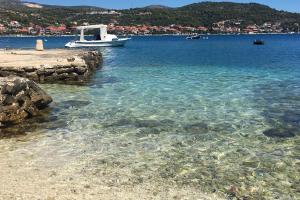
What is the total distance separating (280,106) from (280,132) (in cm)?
490

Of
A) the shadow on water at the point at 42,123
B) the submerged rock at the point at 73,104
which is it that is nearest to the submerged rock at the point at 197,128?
the shadow on water at the point at 42,123

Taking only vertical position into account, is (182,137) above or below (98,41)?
above

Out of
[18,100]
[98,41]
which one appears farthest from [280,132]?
[98,41]

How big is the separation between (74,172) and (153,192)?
2.13 meters

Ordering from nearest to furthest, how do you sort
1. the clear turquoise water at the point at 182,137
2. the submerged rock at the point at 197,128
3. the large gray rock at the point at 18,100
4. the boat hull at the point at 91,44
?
the clear turquoise water at the point at 182,137
the submerged rock at the point at 197,128
the large gray rock at the point at 18,100
the boat hull at the point at 91,44

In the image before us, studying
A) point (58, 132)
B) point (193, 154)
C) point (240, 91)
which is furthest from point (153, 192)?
point (240, 91)

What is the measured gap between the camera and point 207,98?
21.1 m

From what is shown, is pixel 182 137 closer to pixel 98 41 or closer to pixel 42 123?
pixel 42 123

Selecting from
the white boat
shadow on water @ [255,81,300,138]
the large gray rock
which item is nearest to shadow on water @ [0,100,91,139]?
the large gray rock

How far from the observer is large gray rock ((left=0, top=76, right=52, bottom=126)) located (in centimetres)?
1525

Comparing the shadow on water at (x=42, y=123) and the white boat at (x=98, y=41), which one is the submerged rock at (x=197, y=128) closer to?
the shadow on water at (x=42, y=123)

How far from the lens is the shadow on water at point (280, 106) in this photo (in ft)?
47.6

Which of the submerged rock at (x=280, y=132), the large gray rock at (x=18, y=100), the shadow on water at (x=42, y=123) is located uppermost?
the large gray rock at (x=18, y=100)

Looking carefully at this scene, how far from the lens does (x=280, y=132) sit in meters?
14.3
